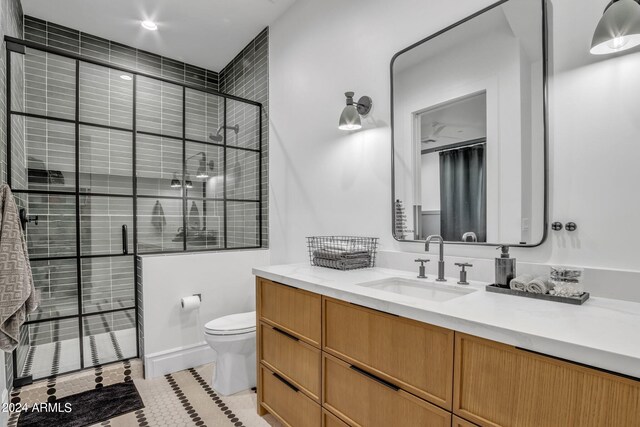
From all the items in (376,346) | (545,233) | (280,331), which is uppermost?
(545,233)

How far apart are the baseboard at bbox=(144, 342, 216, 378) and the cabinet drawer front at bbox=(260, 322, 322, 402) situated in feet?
3.17

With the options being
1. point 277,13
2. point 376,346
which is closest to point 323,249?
point 376,346

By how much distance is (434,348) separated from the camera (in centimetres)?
104

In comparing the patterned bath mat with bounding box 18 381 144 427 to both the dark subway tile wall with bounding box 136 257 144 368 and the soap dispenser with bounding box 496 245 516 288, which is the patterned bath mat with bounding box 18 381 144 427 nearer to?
the dark subway tile wall with bounding box 136 257 144 368

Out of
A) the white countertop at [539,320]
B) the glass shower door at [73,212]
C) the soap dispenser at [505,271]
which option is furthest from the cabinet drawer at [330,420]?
the glass shower door at [73,212]

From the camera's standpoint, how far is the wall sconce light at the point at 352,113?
1991 millimetres

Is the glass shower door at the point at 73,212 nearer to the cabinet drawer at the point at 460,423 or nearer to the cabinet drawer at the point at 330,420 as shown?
the cabinet drawer at the point at 330,420

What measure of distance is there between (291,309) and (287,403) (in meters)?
0.48

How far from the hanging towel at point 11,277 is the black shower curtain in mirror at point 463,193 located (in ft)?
6.58

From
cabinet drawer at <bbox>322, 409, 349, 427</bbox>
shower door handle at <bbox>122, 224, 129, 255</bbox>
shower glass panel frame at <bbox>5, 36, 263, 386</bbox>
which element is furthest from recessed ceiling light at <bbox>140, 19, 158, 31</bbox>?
cabinet drawer at <bbox>322, 409, 349, 427</bbox>

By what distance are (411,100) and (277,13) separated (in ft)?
5.71

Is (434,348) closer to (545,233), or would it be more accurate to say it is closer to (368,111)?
(545,233)

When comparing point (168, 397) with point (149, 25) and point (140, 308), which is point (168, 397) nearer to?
point (140, 308)

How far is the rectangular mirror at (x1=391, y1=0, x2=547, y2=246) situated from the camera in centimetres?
138
